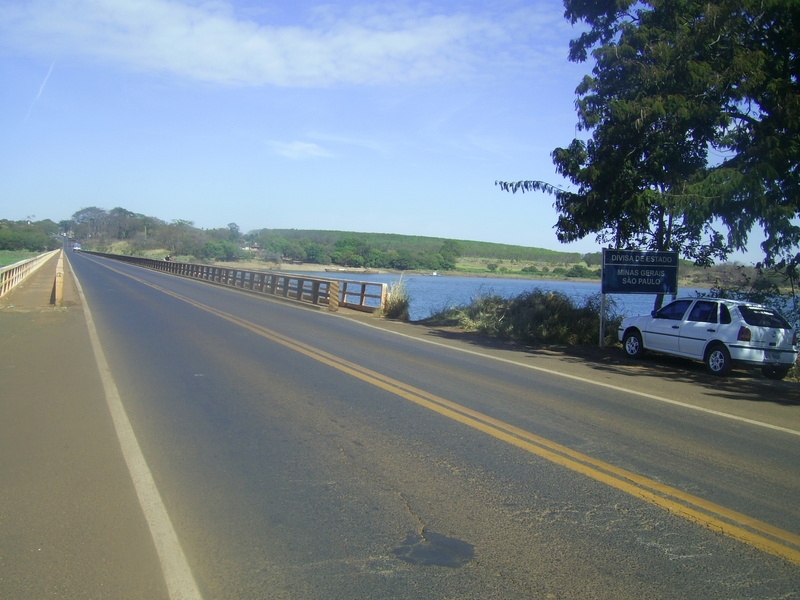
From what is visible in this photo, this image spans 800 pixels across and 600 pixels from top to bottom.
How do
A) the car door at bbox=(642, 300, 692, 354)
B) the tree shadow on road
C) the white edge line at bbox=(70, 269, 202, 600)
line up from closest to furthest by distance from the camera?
the white edge line at bbox=(70, 269, 202, 600)
the tree shadow on road
the car door at bbox=(642, 300, 692, 354)

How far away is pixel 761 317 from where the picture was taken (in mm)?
12664

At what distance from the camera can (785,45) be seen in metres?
13.2

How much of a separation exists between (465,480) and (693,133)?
13208 millimetres

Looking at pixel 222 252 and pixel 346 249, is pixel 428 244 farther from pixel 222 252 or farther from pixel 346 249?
pixel 346 249

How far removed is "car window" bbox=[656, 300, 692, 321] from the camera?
554 inches

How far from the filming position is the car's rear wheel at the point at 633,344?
15.0 m

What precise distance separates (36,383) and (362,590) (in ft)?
25.9

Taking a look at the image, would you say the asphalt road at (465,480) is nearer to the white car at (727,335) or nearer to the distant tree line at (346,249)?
the white car at (727,335)

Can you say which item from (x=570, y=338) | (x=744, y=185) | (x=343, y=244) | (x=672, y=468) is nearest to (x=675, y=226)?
(x=570, y=338)

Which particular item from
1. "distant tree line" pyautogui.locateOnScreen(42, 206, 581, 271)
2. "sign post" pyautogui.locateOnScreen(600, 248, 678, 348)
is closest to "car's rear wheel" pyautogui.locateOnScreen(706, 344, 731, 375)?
"sign post" pyautogui.locateOnScreen(600, 248, 678, 348)

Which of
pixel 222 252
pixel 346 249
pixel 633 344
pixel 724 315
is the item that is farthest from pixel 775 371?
pixel 222 252

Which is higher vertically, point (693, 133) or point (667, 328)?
point (693, 133)

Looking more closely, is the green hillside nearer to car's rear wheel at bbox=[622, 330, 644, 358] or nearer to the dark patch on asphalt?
car's rear wheel at bbox=[622, 330, 644, 358]

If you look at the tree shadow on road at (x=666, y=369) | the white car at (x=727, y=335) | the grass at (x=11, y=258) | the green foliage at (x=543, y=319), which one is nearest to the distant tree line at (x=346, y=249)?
the grass at (x=11, y=258)
